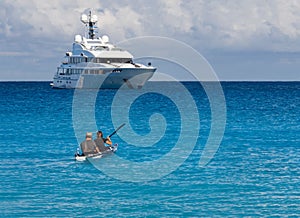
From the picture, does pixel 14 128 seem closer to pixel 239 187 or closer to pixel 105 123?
pixel 105 123

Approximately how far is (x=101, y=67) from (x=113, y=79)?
3267 mm

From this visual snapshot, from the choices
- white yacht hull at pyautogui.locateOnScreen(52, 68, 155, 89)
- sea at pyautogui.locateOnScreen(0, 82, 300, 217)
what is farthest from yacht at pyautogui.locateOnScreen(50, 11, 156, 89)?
sea at pyautogui.locateOnScreen(0, 82, 300, 217)

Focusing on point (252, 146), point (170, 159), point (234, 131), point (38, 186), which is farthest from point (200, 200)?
point (234, 131)

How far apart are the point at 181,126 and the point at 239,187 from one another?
23988mm

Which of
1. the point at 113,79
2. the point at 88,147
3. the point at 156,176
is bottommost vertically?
the point at 156,176

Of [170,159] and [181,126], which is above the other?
[181,126]

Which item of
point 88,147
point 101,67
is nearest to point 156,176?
point 88,147

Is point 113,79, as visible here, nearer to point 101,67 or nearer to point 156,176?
point 101,67

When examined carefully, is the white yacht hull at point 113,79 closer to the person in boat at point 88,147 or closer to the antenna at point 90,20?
the antenna at point 90,20

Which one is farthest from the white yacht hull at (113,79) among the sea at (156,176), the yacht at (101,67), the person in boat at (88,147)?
the person in boat at (88,147)

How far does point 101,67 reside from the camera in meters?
87.3

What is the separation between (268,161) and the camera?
82.7 ft

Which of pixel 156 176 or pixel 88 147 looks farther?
pixel 88 147

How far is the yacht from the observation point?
286 ft
